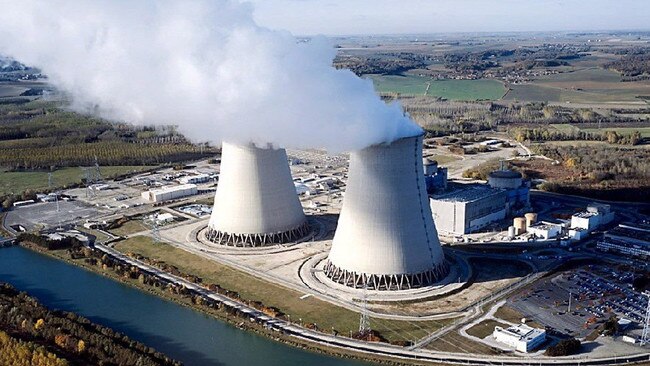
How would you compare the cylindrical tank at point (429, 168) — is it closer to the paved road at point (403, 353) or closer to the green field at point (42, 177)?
the paved road at point (403, 353)

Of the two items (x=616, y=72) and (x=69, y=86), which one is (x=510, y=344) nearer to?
(x=69, y=86)

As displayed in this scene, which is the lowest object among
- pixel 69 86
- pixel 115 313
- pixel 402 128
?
pixel 115 313

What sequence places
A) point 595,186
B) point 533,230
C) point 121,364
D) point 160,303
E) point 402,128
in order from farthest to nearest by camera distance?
1. point 595,186
2. point 533,230
3. point 160,303
4. point 402,128
5. point 121,364

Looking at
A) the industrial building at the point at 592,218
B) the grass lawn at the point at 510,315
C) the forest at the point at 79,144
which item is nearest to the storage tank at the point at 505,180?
the industrial building at the point at 592,218

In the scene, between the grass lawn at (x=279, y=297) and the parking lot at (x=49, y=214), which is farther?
the parking lot at (x=49, y=214)

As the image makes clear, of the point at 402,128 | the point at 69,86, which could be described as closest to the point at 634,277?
the point at 402,128

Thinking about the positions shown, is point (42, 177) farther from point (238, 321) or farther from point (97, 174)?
point (238, 321)
